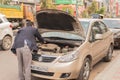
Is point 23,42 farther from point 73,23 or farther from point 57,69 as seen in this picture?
point 73,23

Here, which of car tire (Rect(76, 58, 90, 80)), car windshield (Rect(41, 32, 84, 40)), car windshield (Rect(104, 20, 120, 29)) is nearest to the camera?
car tire (Rect(76, 58, 90, 80))

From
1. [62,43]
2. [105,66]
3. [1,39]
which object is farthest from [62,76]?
[1,39]

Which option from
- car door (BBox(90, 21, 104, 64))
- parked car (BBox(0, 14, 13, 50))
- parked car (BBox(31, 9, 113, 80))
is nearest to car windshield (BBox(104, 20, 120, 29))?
parked car (BBox(0, 14, 13, 50))

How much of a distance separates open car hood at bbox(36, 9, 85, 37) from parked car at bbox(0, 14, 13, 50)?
4.40 metres

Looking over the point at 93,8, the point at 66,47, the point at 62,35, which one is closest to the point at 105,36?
the point at 62,35

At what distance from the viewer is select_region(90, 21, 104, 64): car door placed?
24.8 ft

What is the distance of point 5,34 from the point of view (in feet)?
40.6

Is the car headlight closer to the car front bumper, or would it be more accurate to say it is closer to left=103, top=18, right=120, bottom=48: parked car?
the car front bumper

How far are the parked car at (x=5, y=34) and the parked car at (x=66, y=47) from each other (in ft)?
14.4

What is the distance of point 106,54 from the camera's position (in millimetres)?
9398

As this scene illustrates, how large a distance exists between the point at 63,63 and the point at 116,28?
7.91m

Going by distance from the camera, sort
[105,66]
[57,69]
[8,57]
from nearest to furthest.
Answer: [57,69]
[105,66]
[8,57]

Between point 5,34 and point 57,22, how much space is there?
5098 mm

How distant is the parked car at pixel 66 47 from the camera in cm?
643
